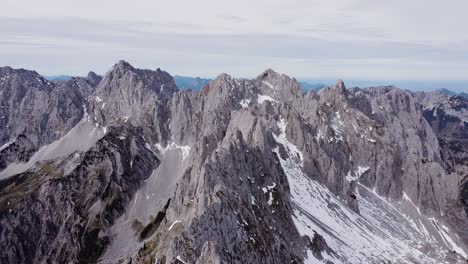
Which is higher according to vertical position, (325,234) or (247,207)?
(247,207)

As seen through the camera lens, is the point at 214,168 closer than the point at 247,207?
No

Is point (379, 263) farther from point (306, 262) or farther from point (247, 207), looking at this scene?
point (247, 207)

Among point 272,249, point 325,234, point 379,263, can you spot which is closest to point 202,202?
point 272,249

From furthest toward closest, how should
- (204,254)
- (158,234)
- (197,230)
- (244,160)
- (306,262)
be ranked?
(244,160), (158,234), (306,262), (197,230), (204,254)

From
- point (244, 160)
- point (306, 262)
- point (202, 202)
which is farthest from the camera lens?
point (244, 160)

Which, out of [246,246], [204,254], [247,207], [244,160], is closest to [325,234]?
[244,160]

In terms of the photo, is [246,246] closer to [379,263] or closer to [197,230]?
[197,230]

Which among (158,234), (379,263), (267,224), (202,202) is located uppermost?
(202,202)

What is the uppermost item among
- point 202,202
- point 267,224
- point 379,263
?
point 202,202

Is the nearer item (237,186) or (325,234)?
(237,186)
